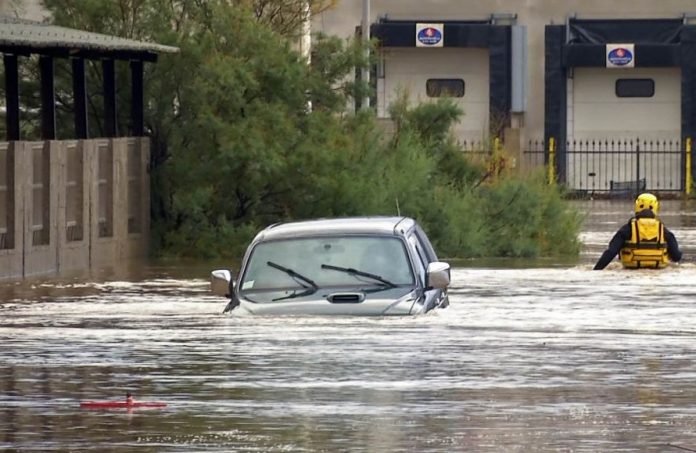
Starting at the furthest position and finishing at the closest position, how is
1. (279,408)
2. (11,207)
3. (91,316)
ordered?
1. (11,207)
2. (91,316)
3. (279,408)

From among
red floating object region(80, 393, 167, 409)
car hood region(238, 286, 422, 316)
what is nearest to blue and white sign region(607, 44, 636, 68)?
car hood region(238, 286, 422, 316)

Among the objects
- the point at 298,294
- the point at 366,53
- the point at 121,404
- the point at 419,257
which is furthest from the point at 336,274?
the point at 366,53

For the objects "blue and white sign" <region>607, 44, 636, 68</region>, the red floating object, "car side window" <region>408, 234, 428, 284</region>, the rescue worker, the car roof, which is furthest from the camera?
"blue and white sign" <region>607, 44, 636, 68</region>

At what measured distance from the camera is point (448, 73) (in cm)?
6162

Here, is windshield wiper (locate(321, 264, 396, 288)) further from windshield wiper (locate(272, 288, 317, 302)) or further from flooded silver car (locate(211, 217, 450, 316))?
windshield wiper (locate(272, 288, 317, 302))

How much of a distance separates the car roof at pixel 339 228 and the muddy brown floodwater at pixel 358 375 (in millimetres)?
806

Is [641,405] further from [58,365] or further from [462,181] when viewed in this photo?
[462,181]

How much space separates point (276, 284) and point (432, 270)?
1.33m

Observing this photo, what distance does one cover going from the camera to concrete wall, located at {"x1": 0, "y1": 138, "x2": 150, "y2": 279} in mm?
28297

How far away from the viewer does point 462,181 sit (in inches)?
1534

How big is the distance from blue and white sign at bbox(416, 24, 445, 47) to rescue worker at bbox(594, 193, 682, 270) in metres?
32.9

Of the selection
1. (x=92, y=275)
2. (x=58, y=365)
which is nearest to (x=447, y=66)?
(x=92, y=275)

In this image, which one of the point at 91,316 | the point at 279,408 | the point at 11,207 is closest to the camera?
the point at 279,408

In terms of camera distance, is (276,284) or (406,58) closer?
(276,284)
